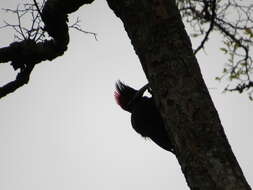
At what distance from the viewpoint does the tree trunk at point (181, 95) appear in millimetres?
1631

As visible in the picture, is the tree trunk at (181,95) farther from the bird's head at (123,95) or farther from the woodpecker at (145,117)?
the bird's head at (123,95)

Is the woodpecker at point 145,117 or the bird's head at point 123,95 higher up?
the bird's head at point 123,95

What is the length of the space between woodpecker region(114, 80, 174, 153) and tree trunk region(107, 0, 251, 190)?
1.19 m

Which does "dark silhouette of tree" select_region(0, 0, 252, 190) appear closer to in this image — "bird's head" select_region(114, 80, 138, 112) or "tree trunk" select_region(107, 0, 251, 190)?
"tree trunk" select_region(107, 0, 251, 190)

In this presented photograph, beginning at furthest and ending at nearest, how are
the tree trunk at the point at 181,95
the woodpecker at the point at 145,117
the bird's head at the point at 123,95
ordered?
1. the bird's head at the point at 123,95
2. the woodpecker at the point at 145,117
3. the tree trunk at the point at 181,95

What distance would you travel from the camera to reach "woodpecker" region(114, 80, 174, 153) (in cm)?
327

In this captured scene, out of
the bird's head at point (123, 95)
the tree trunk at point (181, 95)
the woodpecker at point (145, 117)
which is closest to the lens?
the tree trunk at point (181, 95)

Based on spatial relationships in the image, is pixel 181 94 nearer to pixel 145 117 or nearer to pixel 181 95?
pixel 181 95

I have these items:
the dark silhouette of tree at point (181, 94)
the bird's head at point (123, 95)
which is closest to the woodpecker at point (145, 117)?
the bird's head at point (123, 95)

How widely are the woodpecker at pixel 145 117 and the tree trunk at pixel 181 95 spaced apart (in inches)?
46.9

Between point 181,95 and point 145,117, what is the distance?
150 cm

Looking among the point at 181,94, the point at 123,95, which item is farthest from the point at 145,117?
the point at 181,94

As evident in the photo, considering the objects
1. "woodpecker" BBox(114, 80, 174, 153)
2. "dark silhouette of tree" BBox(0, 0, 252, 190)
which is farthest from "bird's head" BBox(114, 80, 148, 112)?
"dark silhouette of tree" BBox(0, 0, 252, 190)

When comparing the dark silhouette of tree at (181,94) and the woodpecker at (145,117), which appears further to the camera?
the woodpecker at (145,117)
